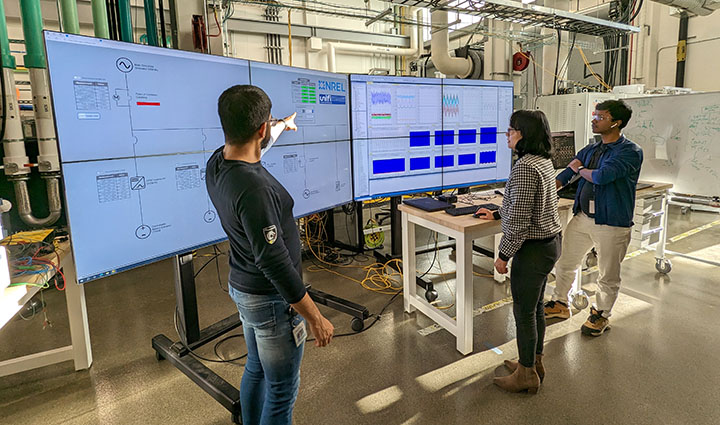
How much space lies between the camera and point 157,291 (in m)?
3.50

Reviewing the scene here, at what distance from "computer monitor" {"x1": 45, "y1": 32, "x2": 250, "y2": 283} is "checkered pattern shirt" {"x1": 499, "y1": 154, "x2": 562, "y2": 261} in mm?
1449

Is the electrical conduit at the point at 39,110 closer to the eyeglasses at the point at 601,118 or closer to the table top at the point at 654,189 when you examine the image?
the eyeglasses at the point at 601,118

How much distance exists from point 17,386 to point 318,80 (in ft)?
7.95

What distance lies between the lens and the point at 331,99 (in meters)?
2.75

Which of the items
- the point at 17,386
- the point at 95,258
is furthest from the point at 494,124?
the point at 17,386

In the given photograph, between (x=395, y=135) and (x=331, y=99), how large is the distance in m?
0.62

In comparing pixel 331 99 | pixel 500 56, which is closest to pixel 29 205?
pixel 331 99

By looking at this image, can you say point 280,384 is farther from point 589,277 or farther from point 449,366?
point 589,277

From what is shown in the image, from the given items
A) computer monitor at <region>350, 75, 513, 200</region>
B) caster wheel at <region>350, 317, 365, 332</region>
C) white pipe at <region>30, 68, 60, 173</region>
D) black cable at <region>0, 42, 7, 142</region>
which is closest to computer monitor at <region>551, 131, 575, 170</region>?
computer monitor at <region>350, 75, 513, 200</region>

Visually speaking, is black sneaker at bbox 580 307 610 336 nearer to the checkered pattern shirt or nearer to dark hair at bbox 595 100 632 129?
the checkered pattern shirt

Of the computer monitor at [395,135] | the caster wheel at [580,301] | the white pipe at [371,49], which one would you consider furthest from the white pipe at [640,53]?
the caster wheel at [580,301]

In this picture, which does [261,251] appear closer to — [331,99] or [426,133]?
[331,99]

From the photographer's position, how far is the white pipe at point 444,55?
477cm

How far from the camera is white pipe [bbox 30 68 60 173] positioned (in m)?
2.45
